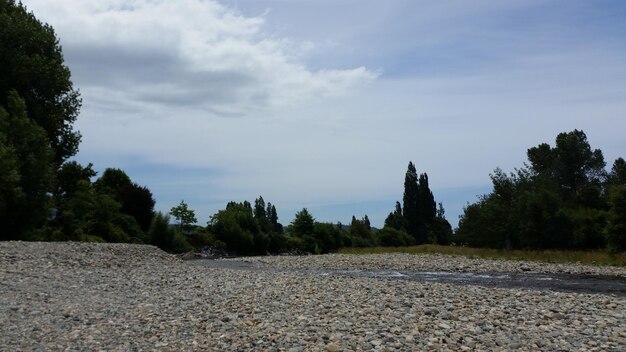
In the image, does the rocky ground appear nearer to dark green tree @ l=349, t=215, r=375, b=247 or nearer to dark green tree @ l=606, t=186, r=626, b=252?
dark green tree @ l=606, t=186, r=626, b=252

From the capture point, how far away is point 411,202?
81.8 m

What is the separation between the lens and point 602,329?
1059 cm

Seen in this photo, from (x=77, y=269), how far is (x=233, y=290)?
6966 mm

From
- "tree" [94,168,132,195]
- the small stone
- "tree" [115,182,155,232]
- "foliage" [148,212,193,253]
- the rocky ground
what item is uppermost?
"tree" [94,168,132,195]

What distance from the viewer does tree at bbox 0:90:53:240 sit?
93.3ft

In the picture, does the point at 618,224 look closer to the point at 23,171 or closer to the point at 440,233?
the point at 23,171

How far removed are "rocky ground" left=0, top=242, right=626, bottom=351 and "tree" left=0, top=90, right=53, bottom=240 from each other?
12492mm

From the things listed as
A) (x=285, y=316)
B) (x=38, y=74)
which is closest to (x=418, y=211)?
(x=38, y=74)

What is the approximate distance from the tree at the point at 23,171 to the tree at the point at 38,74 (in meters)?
1.54

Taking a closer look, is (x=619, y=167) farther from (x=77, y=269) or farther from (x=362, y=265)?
(x=77, y=269)

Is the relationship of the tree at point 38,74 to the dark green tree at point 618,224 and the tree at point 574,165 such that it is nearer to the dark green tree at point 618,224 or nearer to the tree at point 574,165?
the dark green tree at point 618,224

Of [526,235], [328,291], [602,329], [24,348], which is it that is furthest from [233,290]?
[526,235]

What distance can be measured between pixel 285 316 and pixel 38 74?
29743mm

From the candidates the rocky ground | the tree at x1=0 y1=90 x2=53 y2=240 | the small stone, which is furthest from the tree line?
the small stone
